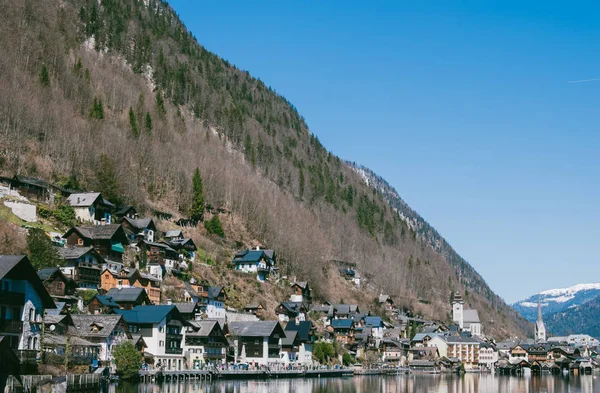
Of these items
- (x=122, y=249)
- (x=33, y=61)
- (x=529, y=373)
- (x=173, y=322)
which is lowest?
(x=529, y=373)

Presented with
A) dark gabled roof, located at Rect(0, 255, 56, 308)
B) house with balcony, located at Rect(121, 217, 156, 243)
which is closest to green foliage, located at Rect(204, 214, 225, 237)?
house with balcony, located at Rect(121, 217, 156, 243)

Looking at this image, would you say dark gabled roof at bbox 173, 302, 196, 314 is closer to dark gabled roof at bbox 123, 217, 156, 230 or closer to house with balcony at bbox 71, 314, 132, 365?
dark gabled roof at bbox 123, 217, 156, 230

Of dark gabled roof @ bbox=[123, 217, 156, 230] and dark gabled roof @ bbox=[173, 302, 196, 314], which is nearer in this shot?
dark gabled roof @ bbox=[173, 302, 196, 314]

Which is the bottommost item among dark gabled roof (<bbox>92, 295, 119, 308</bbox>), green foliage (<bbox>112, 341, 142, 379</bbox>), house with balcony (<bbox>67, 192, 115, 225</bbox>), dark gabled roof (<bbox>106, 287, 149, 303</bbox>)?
green foliage (<bbox>112, 341, 142, 379</bbox>)

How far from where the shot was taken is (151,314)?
254ft

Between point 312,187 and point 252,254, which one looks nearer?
point 252,254

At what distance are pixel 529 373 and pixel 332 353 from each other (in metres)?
57.3

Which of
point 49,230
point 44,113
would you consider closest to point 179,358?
point 49,230

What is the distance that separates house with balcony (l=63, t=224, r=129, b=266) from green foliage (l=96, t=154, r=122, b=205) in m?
13.8

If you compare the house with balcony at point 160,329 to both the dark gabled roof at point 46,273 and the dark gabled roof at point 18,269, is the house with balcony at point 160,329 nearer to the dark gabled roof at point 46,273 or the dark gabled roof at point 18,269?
the dark gabled roof at point 46,273

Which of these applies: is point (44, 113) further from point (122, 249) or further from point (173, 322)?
point (173, 322)

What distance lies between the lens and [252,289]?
11494 cm

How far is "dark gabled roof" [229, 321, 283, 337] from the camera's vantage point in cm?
9286

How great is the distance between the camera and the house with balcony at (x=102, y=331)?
65625mm
